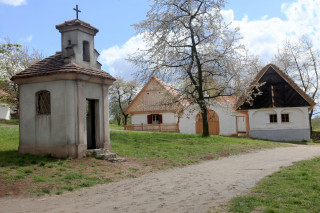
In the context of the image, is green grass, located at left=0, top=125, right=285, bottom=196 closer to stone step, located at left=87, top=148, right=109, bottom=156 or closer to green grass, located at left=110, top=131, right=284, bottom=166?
green grass, located at left=110, top=131, right=284, bottom=166

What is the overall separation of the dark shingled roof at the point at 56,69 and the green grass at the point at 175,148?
4.13 m

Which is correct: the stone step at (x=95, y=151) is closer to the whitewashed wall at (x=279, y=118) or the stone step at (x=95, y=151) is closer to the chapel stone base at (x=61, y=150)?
the chapel stone base at (x=61, y=150)

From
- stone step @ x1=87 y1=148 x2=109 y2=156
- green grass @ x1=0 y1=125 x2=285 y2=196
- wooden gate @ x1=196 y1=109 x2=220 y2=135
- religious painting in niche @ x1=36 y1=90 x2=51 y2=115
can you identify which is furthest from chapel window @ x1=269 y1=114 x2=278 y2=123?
religious painting in niche @ x1=36 y1=90 x2=51 y2=115

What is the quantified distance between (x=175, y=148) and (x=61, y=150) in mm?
7340

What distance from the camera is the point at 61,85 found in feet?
43.4

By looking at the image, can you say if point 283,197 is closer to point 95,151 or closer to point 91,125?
point 95,151

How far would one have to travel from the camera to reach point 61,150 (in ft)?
42.5

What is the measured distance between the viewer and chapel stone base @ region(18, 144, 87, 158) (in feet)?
42.4

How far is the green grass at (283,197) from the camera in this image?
6.16 metres

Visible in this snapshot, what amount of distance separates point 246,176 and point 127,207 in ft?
16.8

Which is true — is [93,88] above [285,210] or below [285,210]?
above

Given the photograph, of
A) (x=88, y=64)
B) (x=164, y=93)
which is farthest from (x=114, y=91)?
(x=88, y=64)

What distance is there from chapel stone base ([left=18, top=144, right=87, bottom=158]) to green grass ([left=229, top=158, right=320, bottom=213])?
294 inches

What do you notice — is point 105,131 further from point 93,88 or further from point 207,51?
point 207,51
